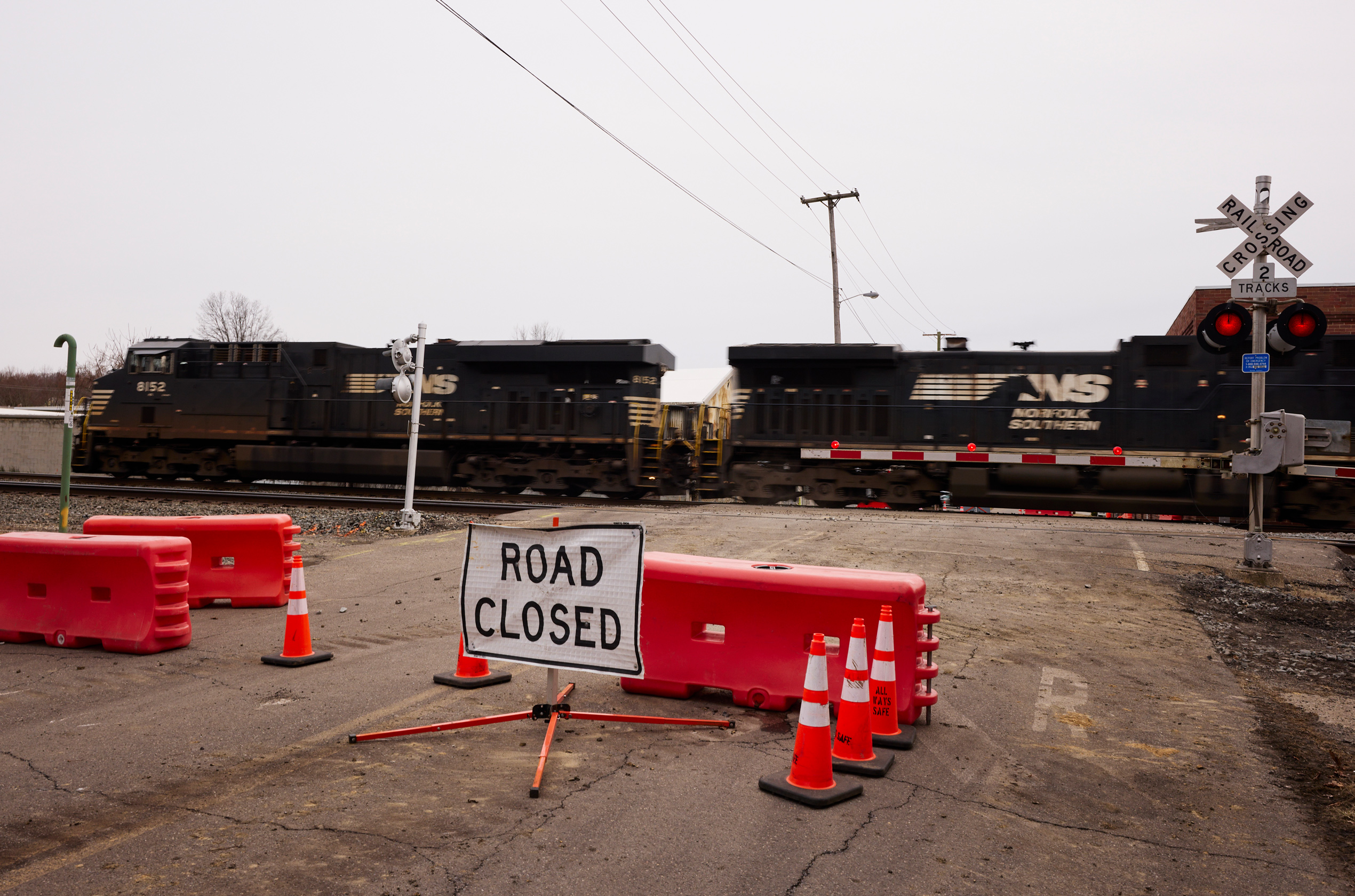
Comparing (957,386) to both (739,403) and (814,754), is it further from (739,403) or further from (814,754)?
(814,754)

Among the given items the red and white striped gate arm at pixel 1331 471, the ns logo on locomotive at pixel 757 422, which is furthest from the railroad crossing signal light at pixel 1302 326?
the red and white striped gate arm at pixel 1331 471

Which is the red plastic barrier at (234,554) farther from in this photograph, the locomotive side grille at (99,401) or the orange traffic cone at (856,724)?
the locomotive side grille at (99,401)

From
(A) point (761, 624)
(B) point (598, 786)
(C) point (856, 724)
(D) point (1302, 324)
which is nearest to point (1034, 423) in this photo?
(D) point (1302, 324)

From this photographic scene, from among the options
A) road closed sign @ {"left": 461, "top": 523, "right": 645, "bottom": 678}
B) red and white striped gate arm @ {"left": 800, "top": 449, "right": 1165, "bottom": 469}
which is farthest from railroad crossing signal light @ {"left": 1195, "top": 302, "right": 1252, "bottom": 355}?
road closed sign @ {"left": 461, "top": 523, "right": 645, "bottom": 678}

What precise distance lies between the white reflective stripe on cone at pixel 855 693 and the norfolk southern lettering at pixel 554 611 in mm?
1127

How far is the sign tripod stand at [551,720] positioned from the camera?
4430mm

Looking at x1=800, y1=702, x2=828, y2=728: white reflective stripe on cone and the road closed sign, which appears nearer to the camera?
x1=800, y1=702, x2=828, y2=728: white reflective stripe on cone

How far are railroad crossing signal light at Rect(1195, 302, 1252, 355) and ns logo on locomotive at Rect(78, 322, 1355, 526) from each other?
611cm

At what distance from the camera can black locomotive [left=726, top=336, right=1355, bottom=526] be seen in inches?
631

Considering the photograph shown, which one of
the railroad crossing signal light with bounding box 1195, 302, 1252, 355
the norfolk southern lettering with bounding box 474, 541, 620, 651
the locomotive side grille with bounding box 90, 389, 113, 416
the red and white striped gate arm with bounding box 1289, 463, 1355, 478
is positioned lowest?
the norfolk southern lettering with bounding box 474, 541, 620, 651

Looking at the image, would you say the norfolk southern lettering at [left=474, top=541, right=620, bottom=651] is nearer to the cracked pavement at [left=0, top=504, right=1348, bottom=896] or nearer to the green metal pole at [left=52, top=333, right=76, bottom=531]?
the cracked pavement at [left=0, top=504, right=1348, bottom=896]

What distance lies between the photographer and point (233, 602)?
7.96 meters

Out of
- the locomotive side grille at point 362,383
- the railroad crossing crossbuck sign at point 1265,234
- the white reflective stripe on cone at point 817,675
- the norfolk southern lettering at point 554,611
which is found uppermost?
the railroad crossing crossbuck sign at point 1265,234

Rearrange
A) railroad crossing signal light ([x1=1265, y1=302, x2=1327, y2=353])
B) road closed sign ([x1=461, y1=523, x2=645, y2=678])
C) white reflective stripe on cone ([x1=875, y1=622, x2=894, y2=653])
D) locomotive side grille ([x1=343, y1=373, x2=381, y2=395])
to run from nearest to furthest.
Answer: road closed sign ([x1=461, y1=523, x2=645, y2=678])
white reflective stripe on cone ([x1=875, y1=622, x2=894, y2=653])
railroad crossing signal light ([x1=1265, y1=302, x2=1327, y2=353])
locomotive side grille ([x1=343, y1=373, x2=381, y2=395])
